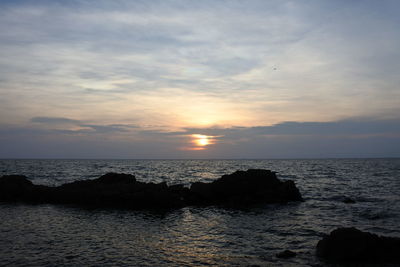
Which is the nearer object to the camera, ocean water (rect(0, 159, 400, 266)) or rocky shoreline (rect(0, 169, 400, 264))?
ocean water (rect(0, 159, 400, 266))

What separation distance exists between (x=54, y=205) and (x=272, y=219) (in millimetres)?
21848

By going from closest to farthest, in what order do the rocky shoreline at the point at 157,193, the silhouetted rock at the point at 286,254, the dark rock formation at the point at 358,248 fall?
the dark rock formation at the point at 358,248, the silhouetted rock at the point at 286,254, the rocky shoreline at the point at 157,193

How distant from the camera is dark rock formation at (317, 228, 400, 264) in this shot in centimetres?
1514

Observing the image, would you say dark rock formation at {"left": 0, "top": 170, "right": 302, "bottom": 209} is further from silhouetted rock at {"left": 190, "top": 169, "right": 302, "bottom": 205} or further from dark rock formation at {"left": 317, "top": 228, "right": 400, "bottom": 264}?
dark rock formation at {"left": 317, "top": 228, "right": 400, "bottom": 264}

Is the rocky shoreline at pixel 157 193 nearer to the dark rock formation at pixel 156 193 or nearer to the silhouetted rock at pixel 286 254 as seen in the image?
the dark rock formation at pixel 156 193

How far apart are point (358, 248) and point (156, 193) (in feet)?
70.1

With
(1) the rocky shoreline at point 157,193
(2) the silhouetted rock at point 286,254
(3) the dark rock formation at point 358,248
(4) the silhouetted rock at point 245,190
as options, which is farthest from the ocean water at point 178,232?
(4) the silhouetted rock at point 245,190

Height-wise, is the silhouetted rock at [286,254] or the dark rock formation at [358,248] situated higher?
the dark rock formation at [358,248]

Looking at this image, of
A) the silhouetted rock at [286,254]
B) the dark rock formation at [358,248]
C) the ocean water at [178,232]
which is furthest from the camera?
the silhouetted rock at [286,254]

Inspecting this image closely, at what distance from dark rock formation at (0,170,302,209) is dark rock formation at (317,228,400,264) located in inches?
715

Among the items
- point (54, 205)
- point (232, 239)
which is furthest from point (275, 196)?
point (54, 205)

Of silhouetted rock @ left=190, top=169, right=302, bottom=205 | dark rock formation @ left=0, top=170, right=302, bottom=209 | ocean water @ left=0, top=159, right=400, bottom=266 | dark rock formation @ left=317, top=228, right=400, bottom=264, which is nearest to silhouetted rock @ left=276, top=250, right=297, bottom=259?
ocean water @ left=0, top=159, right=400, bottom=266

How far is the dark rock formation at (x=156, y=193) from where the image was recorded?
32.7m

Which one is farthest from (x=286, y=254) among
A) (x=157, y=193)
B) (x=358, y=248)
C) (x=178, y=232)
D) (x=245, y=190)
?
(x=245, y=190)
